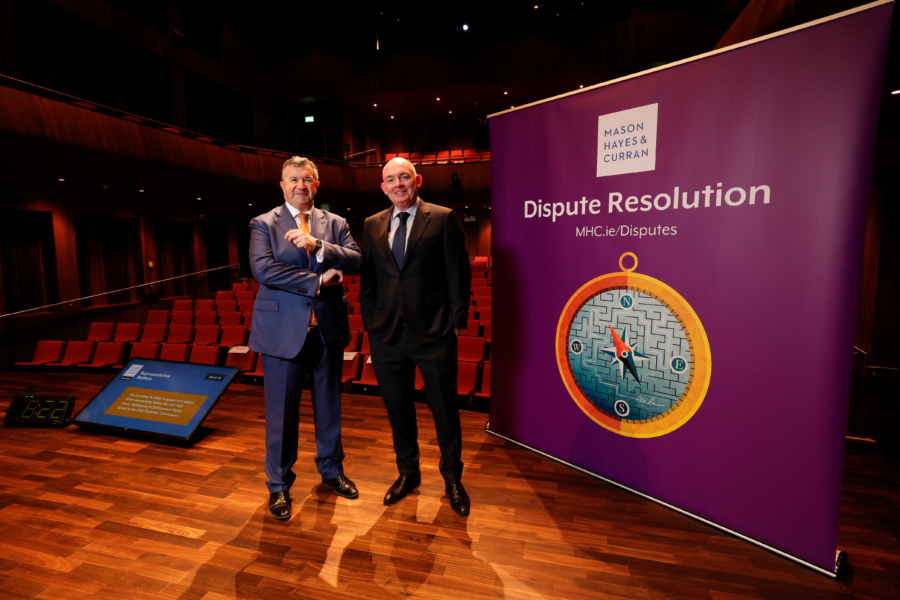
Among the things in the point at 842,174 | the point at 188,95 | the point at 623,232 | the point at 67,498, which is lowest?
the point at 67,498

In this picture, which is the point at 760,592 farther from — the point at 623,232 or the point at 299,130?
the point at 299,130

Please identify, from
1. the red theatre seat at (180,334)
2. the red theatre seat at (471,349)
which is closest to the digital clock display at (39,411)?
the red theatre seat at (180,334)

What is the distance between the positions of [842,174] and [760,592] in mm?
1361

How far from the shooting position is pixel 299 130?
1343 cm

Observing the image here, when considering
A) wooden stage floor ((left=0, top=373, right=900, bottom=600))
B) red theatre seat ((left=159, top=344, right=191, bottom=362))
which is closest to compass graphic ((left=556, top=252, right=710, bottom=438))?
wooden stage floor ((left=0, top=373, right=900, bottom=600))

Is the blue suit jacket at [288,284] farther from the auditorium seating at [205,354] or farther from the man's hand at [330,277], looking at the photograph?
the auditorium seating at [205,354]

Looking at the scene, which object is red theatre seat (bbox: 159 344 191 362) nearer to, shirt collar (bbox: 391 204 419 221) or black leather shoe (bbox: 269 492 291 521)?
black leather shoe (bbox: 269 492 291 521)

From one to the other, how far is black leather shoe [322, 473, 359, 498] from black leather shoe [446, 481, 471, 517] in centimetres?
43

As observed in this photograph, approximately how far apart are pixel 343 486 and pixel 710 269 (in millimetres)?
1801

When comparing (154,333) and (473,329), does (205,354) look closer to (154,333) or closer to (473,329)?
(154,333)

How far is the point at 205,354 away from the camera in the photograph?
4324 mm

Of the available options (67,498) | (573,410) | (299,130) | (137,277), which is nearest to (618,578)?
(573,410)

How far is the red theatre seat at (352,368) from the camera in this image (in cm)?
400

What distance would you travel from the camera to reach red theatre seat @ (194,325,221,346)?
5219mm
